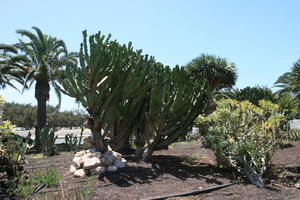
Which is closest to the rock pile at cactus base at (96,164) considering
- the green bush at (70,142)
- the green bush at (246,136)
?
the green bush at (246,136)

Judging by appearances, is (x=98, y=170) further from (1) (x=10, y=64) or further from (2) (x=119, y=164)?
(1) (x=10, y=64)

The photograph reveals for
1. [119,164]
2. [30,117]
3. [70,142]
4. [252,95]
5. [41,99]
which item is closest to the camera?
[119,164]

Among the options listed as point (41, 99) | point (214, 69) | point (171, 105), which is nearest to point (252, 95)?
point (214, 69)

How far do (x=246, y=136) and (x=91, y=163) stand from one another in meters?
3.60

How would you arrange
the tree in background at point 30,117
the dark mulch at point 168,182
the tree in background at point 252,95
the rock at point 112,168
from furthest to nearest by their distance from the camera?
the tree in background at point 30,117 < the tree in background at point 252,95 < the rock at point 112,168 < the dark mulch at point 168,182

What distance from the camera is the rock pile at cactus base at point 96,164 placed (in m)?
6.33

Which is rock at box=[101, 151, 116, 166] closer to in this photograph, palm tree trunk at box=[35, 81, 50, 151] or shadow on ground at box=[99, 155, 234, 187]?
shadow on ground at box=[99, 155, 234, 187]

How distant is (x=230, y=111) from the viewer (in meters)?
7.02

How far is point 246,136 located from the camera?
22.9 feet

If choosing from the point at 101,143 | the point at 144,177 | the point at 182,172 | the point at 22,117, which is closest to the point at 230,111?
the point at 182,172

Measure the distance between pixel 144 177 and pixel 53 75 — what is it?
12502 mm

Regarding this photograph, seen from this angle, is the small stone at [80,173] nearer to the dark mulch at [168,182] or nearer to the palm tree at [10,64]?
the dark mulch at [168,182]

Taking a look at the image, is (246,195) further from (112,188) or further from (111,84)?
(111,84)

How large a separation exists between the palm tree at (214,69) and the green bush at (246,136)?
13.6m
